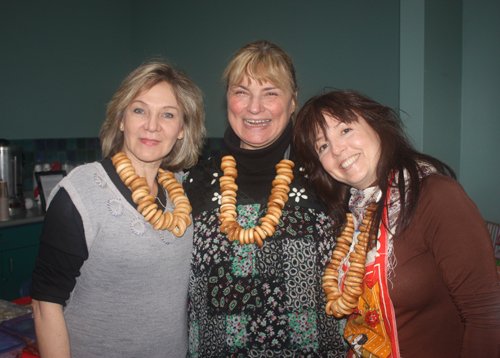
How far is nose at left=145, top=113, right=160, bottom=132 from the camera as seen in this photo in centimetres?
139

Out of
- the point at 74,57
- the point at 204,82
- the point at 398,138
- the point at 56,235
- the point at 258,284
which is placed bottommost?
the point at 258,284

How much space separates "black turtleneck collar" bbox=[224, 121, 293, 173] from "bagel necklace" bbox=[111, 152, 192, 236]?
0.31m

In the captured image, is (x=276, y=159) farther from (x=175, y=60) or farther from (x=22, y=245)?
(x=175, y=60)

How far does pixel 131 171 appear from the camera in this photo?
1364 mm

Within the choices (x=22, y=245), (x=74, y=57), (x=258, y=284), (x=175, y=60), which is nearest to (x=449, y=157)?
(x=258, y=284)

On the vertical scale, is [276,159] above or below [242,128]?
below

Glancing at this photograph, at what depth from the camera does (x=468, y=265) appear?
100cm

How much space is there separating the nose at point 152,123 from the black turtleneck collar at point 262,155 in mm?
367

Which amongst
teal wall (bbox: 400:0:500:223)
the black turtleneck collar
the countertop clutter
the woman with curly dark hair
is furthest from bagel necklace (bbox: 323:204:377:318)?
teal wall (bbox: 400:0:500:223)

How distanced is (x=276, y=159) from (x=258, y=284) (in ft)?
1.82

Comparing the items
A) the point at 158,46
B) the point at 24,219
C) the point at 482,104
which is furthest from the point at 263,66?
the point at 158,46

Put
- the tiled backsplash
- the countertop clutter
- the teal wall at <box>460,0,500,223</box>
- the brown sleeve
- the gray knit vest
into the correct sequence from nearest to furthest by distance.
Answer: the brown sleeve → the countertop clutter → the gray knit vest → the teal wall at <box>460,0,500,223</box> → the tiled backsplash

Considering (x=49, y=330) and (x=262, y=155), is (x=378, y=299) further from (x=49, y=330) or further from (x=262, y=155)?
(x=49, y=330)

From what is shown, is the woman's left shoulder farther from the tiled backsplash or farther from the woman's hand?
the tiled backsplash
